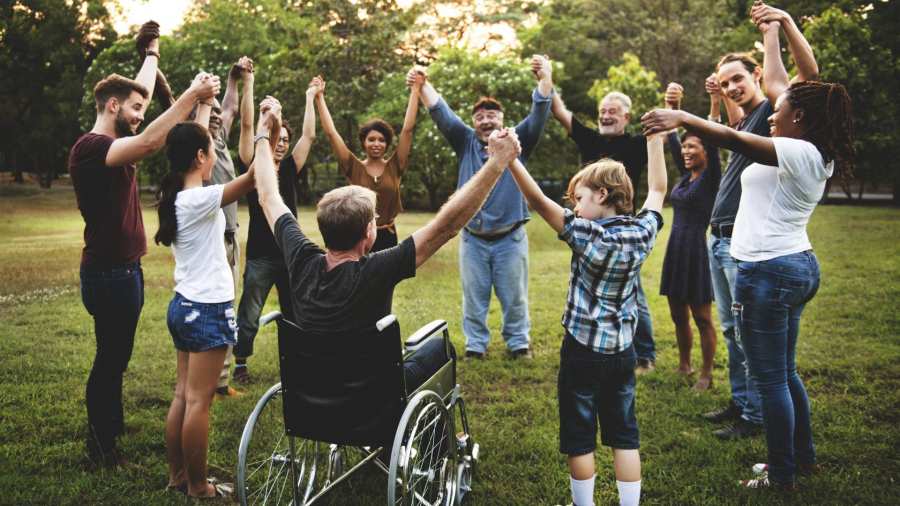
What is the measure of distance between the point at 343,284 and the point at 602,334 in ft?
3.57

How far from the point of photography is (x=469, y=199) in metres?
2.30

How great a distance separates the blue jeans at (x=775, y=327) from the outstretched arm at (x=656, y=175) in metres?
0.59

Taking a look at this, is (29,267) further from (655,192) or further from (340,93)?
(340,93)

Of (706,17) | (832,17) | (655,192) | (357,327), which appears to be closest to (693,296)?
(655,192)

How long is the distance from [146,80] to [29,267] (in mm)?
8411

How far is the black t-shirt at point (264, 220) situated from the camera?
4.65 m

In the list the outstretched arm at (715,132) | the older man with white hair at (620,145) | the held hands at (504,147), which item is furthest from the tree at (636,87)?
the held hands at (504,147)

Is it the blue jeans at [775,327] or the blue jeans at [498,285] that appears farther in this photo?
the blue jeans at [498,285]

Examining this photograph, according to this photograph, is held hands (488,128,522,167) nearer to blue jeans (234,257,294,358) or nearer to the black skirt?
the black skirt

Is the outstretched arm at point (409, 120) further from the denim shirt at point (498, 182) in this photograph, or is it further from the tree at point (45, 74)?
the tree at point (45, 74)

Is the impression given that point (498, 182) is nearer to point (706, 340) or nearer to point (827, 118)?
point (706, 340)

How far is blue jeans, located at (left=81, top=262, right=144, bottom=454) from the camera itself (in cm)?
324

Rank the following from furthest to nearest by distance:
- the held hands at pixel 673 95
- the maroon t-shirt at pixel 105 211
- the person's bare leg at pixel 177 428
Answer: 1. the held hands at pixel 673 95
2. the maroon t-shirt at pixel 105 211
3. the person's bare leg at pixel 177 428

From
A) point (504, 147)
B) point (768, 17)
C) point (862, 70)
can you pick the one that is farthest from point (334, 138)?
point (862, 70)
